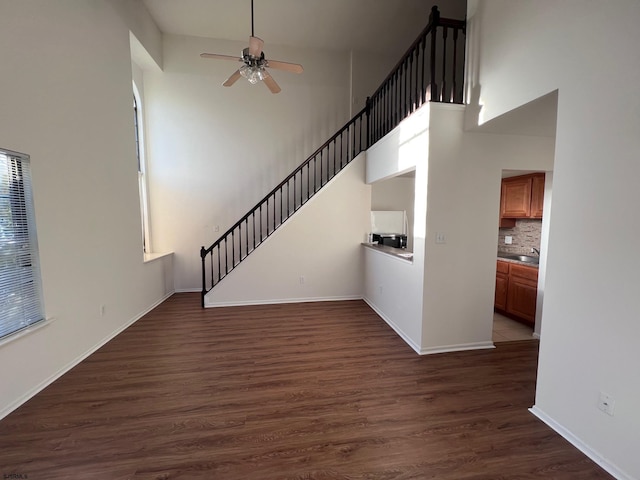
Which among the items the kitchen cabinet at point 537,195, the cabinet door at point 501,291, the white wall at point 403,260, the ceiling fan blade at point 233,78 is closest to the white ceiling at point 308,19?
the ceiling fan blade at point 233,78

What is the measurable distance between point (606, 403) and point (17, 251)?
433 centimetres

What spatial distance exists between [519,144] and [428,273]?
174 cm

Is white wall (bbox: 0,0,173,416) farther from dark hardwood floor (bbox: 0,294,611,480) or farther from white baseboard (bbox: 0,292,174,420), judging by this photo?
dark hardwood floor (bbox: 0,294,611,480)

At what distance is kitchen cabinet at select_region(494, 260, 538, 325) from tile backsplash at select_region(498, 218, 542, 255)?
713mm

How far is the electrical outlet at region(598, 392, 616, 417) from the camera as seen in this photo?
5.38 feet

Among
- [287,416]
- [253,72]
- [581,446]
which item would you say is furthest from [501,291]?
[253,72]

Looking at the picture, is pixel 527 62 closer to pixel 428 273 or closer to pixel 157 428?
pixel 428 273

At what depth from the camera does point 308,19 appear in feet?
15.3

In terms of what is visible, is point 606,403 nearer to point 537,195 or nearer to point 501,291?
point 501,291

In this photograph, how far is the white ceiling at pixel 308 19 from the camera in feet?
14.2

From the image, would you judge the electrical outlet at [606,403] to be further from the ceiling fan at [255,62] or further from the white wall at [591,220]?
the ceiling fan at [255,62]

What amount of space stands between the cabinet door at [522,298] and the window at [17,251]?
5.47 m

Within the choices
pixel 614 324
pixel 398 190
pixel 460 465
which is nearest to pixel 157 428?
pixel 460 465

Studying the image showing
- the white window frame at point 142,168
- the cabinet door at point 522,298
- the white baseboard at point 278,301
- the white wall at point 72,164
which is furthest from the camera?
the white window frame at point 142,168
